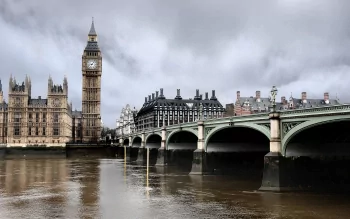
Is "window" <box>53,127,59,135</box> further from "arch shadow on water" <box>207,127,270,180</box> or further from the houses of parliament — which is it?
"arch shadow on water" <box>207,127,270,180</box>

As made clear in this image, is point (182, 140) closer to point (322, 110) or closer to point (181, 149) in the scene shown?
point (181, 149)

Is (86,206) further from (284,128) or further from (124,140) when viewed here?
(124,140)

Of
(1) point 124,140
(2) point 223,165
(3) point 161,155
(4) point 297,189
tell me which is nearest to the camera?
(4) point 297,189

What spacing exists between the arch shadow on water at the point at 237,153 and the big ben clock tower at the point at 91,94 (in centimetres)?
10257

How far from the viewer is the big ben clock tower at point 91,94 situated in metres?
151

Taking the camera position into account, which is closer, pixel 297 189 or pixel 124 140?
pixel 297 189

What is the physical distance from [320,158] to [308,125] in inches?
218

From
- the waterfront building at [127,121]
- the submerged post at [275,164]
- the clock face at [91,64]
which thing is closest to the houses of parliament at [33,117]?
the clock face at [91,64]

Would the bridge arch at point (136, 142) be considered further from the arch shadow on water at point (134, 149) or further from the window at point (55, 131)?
the window at point (55, 131)

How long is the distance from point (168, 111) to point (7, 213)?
12997 cm

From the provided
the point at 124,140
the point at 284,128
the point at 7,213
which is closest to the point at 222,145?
the point at 284,128

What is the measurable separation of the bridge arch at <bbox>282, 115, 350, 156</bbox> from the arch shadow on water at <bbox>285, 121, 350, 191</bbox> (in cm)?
41

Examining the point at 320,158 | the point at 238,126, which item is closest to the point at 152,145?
the point at 238,126

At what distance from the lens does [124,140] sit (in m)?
132
